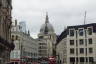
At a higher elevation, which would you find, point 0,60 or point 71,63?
point 0,60

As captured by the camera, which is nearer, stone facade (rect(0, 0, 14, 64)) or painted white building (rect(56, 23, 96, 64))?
stone facade (rect(0, 0, 14, 64))

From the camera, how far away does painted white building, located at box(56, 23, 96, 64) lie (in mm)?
95938

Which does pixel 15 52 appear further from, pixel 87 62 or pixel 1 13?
pixel 87 62

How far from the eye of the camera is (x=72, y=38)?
100688 millimetres

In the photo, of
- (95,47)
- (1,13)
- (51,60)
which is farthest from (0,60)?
(95,47)

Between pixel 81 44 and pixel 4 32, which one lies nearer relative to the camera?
pixel 4 32

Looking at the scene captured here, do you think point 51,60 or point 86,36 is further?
point 86,36

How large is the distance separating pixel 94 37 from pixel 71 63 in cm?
1132

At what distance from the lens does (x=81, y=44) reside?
98250mm

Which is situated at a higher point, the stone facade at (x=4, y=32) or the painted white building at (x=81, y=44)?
the stone facade at (x=4, y=32)

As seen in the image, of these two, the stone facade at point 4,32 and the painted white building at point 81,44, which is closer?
the stone facade at point 4,32

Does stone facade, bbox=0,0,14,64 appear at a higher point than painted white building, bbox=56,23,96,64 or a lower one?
higher

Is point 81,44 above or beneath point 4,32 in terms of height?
beneath

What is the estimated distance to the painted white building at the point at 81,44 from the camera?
95938 millimetres
